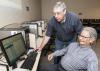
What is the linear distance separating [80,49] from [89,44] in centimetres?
12

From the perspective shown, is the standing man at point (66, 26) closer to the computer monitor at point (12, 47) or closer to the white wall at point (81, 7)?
the computer monitor at point (12, 47)

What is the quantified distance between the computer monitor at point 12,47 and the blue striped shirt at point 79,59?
0.57m

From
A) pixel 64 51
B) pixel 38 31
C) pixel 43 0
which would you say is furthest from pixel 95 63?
pixel 43 0

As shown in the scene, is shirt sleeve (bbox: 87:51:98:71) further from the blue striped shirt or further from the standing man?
the standing man

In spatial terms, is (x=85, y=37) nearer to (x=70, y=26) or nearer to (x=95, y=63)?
(x=95, y=63)

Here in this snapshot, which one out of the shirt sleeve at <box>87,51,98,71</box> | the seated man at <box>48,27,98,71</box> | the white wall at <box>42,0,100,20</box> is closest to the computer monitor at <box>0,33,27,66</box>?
the seated man at <box>48,27,98,71</box>

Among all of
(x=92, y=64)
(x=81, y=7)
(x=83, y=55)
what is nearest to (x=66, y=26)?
(x=83, y=55)

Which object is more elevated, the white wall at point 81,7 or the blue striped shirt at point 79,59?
the white wall at point 81,7

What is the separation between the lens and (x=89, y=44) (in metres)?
1.84

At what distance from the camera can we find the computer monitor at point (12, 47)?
1687mm

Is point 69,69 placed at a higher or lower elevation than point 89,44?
lower

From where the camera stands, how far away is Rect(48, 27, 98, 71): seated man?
1.72 meters

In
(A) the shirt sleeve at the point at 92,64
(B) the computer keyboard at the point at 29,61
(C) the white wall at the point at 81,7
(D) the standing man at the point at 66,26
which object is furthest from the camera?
(C) the white wall at the point at 81,7

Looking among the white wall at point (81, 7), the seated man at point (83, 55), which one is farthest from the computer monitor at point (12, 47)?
the white wall at point (81, 7)
